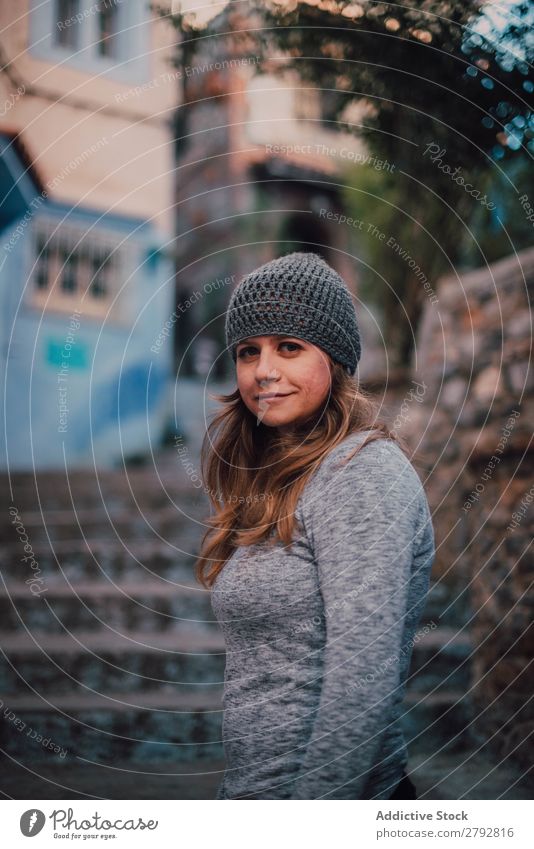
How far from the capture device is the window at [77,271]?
5844mm

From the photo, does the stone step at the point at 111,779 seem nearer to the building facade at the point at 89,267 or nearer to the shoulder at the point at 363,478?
the shoulder at the point at 363,478

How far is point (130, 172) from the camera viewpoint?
632cm

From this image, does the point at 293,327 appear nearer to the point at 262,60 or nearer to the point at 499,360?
the point at 262,60

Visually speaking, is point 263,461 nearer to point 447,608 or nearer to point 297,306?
point 297,306

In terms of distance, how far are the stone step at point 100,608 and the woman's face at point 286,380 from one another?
2.03 m

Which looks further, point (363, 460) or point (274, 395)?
point (274, 395)

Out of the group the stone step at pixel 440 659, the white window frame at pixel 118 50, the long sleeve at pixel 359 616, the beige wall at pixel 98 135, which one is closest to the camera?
the long sleeve at pixel 359 616

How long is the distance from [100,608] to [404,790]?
2140 mm

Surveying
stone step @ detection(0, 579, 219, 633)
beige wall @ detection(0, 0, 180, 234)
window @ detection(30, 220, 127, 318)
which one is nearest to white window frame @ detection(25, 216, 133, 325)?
window @ detection(30, 220, 127, 318)
